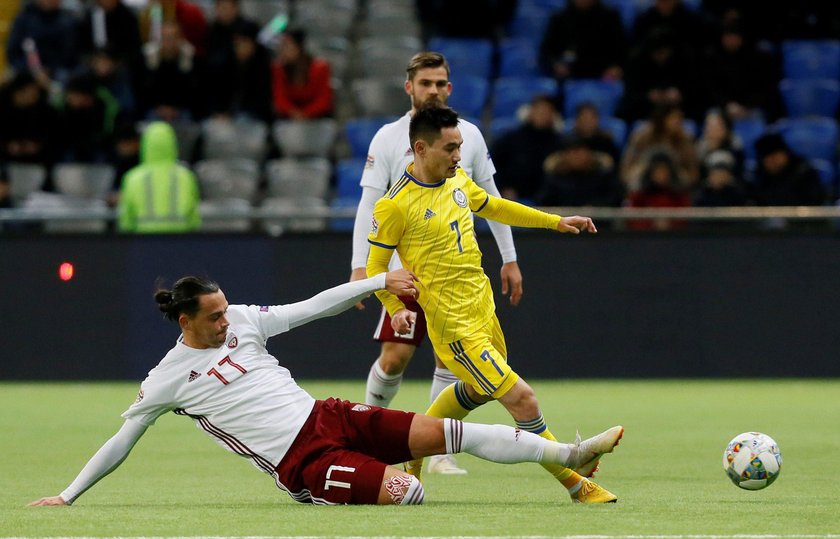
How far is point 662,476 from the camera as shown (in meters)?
8.03

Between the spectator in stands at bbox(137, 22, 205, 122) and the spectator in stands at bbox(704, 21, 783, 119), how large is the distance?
5.64 metres

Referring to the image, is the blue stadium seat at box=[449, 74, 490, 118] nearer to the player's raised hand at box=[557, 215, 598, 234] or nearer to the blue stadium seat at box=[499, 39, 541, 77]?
the blue stadium seat at box=[499, 39, 541, 77]

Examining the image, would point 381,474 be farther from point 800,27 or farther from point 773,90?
point 800,27

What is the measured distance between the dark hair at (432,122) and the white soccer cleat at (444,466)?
218cm

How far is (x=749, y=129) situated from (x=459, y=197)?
9978 mm

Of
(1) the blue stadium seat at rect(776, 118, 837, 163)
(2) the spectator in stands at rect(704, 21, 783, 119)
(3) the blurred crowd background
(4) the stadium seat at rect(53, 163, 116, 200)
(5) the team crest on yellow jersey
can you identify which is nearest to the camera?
(5) the team crest on yellow jersey

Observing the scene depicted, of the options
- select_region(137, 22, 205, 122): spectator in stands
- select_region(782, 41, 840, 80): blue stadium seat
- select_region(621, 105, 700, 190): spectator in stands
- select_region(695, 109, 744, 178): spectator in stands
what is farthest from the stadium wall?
select_region(782, 41, 840, 80): blue stadium seat

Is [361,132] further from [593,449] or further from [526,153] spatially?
[593,449]

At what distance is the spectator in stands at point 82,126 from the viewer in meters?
16.2

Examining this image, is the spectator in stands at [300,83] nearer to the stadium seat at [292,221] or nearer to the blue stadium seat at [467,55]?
the stadium seat at [292,221]

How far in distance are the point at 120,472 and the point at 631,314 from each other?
6637 mm

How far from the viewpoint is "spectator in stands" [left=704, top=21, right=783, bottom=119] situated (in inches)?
663

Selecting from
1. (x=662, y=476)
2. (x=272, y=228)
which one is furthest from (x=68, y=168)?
(x=662, y=476)

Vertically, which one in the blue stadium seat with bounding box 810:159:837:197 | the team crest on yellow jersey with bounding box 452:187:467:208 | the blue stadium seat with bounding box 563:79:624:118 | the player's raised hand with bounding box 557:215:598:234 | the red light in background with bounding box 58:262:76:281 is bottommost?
the red light in background with bounding box 58:262:76:281
